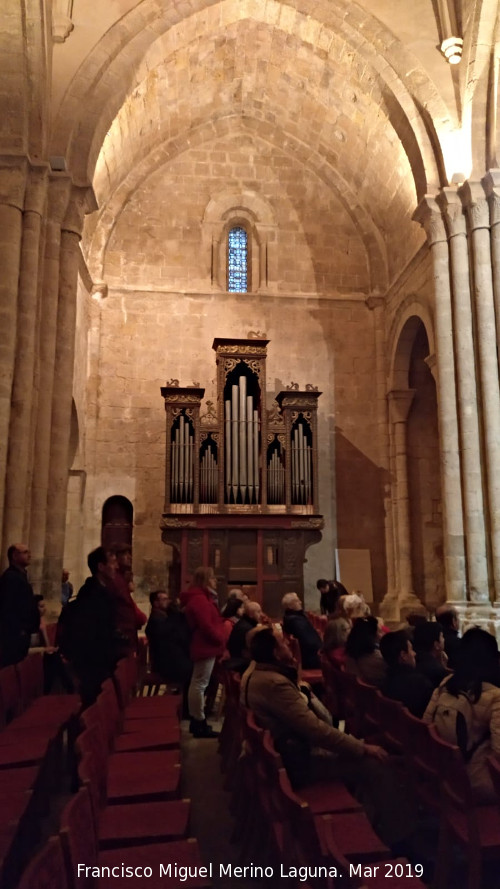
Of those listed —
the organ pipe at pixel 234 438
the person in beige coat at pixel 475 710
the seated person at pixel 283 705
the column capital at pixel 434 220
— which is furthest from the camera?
the organ pipe at pixel 234 438

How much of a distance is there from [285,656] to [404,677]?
98 cm

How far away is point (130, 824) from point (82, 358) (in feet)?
41.2

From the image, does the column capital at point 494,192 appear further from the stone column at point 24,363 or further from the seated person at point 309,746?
the seated person at point 309,746

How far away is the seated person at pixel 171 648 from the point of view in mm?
6914

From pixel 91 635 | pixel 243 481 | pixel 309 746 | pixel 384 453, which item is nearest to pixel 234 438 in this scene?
pixel 243 481

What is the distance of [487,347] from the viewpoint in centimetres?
1091

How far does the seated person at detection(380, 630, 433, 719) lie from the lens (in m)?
4.43

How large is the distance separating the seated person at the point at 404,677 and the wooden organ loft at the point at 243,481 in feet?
26.5

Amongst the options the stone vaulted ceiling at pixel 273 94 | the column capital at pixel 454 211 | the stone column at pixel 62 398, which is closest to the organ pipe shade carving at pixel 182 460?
the stone column at pixel 62 398

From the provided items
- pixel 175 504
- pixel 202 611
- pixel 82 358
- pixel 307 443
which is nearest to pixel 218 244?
pixel 82 358

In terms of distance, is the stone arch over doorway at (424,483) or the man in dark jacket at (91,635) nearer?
the man in dark jacket at (91,635)

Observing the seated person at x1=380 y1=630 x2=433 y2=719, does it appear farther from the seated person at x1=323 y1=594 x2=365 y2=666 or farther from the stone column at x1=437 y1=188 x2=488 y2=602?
the stone column at x1=437 y1=188 x2=488 y2=602

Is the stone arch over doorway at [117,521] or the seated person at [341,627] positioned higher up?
the stone arch over doorway at [117,521]

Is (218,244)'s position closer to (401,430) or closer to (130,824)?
(401,430)
